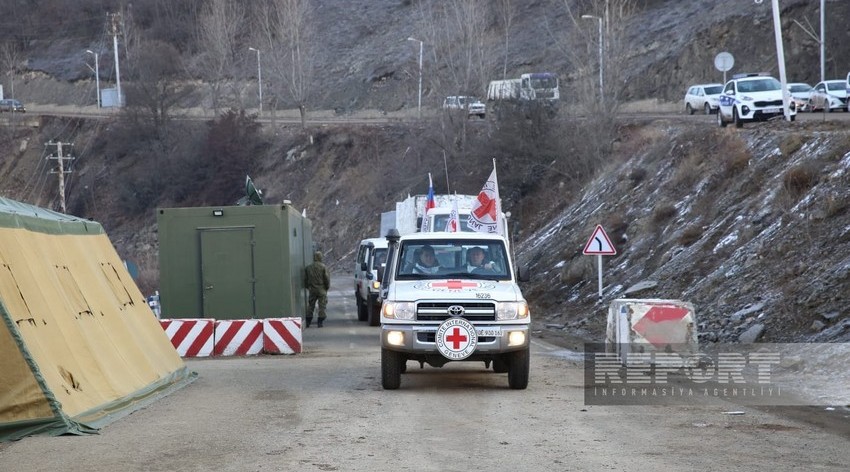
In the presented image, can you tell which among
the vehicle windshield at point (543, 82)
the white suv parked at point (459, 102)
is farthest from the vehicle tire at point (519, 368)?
the white suv parked at point (459, 102)

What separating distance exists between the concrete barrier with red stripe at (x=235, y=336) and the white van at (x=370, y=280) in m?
5.70

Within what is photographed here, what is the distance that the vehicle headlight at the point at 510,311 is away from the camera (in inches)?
595

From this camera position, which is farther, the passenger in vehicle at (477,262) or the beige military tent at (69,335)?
the passenger in vehicle at (477,262)

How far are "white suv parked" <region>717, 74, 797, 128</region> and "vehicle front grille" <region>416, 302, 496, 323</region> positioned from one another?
85.0ft

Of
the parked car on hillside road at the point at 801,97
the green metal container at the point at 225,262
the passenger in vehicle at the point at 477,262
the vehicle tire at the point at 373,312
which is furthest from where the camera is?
the parked car on hillside road at the point at 801,97

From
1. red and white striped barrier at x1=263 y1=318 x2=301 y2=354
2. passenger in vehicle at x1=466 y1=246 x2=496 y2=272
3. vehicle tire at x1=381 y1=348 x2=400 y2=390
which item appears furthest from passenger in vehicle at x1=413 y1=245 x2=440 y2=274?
red and white striped barrier at x1=263 y1=318 x2=301 y2=354

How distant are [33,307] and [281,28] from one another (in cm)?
8343

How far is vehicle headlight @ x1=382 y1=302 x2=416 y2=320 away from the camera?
49.7ft

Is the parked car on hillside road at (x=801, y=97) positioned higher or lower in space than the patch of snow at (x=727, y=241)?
higher

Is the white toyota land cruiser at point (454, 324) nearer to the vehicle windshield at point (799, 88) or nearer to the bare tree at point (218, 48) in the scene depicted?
the vehicle windshield at point (799, 88)

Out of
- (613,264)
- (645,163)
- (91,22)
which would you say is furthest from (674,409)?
(91,22)

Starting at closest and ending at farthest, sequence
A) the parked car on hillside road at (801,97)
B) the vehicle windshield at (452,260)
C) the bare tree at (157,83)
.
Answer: the vehicle windshield at (452,260), the parked car on hillside road at (801,97), the bare tree at (157,83)

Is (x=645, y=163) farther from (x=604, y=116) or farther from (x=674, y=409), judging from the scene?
(x=674, y=409)

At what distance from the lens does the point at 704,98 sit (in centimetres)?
5678
